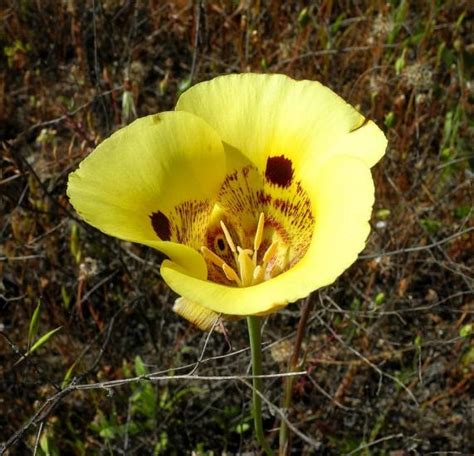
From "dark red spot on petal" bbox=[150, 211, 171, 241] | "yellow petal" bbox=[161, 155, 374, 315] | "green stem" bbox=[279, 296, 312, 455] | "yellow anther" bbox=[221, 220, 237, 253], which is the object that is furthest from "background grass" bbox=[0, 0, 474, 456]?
"yellow petal" bbox=[161, 155, 374, 315]

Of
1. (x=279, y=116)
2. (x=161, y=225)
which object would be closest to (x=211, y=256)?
(x=161, y=225)

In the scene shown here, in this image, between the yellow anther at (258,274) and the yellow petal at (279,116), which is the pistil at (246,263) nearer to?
the yellow anther at (258,274)

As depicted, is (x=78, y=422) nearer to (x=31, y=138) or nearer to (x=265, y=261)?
(x=265, y=261)

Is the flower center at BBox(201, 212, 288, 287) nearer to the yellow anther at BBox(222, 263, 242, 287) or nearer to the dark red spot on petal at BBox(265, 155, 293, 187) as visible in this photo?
the yellow anther at BBox(222, 263, 242, 287)

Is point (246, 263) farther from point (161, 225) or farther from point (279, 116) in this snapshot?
point (279, 116)

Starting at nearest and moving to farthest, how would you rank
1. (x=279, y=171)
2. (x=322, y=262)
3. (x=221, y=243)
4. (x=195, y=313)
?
1. (x=322, y=262)
2. (x=195, y=313)
3. (x=279, y=171)
4. (x=221, y=243)

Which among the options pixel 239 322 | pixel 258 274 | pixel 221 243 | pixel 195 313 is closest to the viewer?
pixel 195 313
